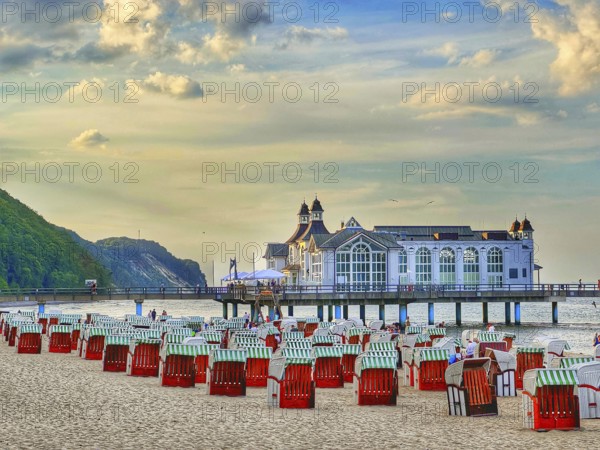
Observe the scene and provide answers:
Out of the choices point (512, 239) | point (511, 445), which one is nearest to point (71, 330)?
point (511, 445)

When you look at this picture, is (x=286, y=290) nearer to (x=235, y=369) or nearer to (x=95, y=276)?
(x=235, y=369)

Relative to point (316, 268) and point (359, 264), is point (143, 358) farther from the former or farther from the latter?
point (316, 268)

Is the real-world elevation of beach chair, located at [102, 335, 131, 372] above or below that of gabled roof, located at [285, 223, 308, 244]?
below

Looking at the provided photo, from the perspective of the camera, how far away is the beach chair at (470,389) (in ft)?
61.3

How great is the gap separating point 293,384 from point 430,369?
221 inches

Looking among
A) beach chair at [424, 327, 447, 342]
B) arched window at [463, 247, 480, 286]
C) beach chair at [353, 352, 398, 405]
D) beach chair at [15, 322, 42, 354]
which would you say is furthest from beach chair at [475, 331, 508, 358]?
arched window at [463, 247, 480, 286]

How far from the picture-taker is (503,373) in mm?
23141

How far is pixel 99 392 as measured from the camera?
21.8m

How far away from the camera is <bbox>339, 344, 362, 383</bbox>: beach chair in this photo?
26047mm

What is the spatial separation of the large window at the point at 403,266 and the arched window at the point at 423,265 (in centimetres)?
134

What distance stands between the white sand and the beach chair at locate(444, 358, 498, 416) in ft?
0.99

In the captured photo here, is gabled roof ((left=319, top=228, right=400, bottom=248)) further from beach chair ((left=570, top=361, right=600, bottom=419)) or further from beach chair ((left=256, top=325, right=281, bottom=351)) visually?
beach chair ((left=570, top=361, right=600, bottom=419))

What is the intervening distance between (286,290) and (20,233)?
8898 centimetres

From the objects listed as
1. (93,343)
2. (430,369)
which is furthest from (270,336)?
(430,369)
